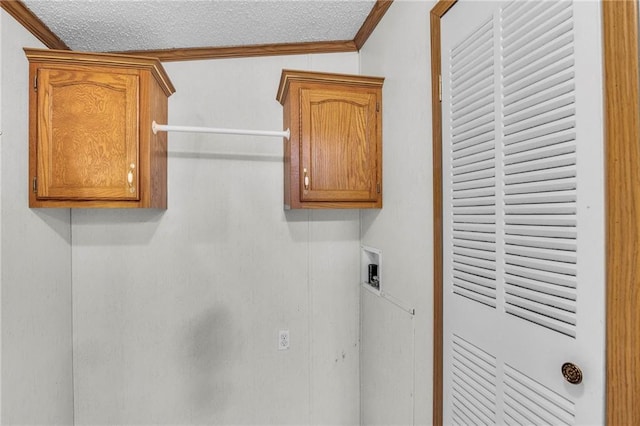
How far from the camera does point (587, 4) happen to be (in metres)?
0.69

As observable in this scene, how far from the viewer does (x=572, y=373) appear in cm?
72

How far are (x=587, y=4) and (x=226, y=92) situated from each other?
5.90ft

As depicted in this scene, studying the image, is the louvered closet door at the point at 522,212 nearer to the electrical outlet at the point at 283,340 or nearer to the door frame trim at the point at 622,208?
the door frame trim at the point at 622,208

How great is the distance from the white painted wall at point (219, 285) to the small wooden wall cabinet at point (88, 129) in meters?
0.45

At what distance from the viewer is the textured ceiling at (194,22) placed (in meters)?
1.60

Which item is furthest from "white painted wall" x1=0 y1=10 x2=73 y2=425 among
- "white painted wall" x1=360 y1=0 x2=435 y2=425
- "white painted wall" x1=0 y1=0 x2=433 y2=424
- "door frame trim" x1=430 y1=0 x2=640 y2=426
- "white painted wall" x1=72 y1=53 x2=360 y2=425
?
"door frame trim" x1=430 y1=0 x2=640 y2=426

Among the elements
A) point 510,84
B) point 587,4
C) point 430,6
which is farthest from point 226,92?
point 587,4

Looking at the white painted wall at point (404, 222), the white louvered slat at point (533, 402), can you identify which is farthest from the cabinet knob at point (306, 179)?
the white louvered slat at point (533, 402)

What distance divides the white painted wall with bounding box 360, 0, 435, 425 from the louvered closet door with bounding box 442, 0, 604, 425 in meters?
0.15

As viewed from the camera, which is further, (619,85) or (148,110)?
(148,110)

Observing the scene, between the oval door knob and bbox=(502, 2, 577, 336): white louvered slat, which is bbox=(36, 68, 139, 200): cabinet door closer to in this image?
bbox=(502, 2, 577, 336): white louvered slat

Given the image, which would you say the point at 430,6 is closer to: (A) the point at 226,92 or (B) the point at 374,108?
(B) the point at 374,108

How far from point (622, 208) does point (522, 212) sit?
22cm

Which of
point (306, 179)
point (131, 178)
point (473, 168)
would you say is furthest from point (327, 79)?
point (131, 178)
